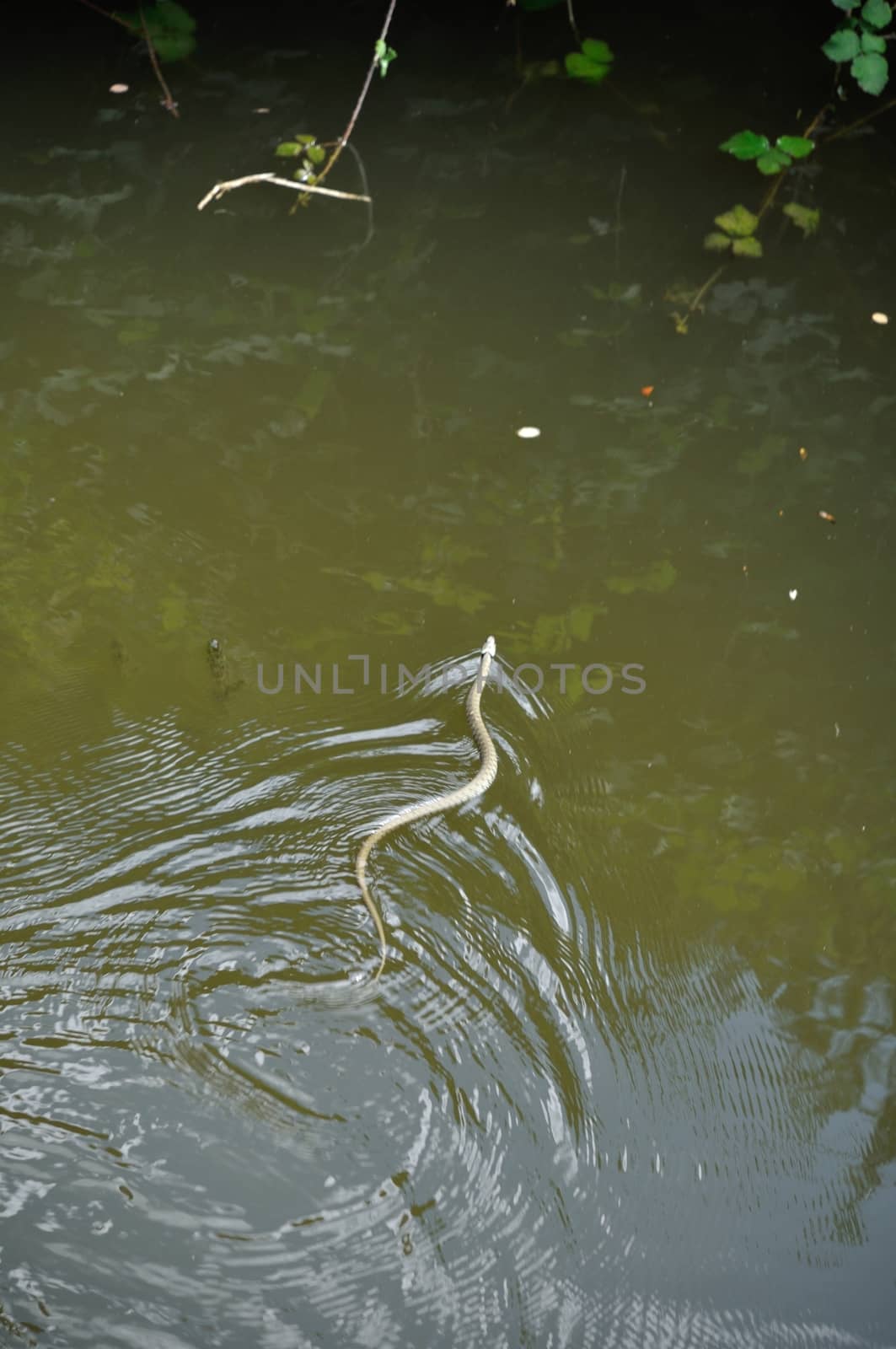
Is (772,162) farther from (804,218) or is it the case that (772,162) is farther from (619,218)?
(619,218)

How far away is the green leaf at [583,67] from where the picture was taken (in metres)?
7.15

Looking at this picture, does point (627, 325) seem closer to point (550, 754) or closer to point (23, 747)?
point (550, 754)

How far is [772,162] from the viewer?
621cm

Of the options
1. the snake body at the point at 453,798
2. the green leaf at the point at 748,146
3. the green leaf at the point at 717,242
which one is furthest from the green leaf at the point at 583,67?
the snake body at the point at 453,798

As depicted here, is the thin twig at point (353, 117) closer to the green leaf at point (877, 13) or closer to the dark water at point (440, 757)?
the dark water at point (440, 757)

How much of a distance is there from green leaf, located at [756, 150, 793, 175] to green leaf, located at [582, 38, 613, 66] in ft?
5.20

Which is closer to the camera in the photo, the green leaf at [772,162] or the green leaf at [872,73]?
the green leaf at [872,73]

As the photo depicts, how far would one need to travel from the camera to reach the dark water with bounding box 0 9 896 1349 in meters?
2.61

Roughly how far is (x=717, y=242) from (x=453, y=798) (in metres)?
3.76

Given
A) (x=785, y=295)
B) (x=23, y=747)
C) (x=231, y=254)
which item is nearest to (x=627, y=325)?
(x=785, y=295)

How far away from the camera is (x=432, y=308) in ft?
18.1

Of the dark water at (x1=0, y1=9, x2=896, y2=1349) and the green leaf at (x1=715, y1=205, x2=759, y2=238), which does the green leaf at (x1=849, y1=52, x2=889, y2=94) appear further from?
the green leaf at (x1=715, y1=205, x2=759, y2=238)

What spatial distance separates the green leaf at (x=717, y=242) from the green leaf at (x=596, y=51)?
2.07m

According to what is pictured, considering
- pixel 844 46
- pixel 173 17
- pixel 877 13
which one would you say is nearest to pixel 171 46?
pixel 173 17
